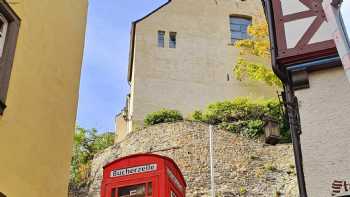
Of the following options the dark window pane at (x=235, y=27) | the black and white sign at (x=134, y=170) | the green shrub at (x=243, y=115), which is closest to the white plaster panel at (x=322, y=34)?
the black and white sign at (x=134, y=170)

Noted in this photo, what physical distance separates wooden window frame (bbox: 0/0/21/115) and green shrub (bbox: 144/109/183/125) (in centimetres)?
1787

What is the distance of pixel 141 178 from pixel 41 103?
281 cm

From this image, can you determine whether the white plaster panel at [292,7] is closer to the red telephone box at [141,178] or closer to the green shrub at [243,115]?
the red telephone box at [141,178]

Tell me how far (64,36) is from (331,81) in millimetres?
4187

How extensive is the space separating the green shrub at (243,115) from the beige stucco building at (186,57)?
226 cm

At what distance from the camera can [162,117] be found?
81.7ft

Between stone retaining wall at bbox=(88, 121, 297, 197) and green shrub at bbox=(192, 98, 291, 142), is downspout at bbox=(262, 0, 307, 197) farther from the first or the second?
green shrub at bbox=(192, 98, 291, 142)

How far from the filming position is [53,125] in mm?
7559

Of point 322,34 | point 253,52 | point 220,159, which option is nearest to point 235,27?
point 253,52

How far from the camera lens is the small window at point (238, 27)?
3075 centimetres

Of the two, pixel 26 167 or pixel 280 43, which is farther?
pixel 280 43

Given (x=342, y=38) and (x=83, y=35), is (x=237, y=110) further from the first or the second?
(x=342, y=38)

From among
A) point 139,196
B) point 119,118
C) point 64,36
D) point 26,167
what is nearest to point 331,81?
point 139,196

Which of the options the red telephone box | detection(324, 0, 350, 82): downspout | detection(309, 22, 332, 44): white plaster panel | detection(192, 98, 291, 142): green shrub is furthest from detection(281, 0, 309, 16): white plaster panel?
detection(192, 98, 291, 142): green shrub
